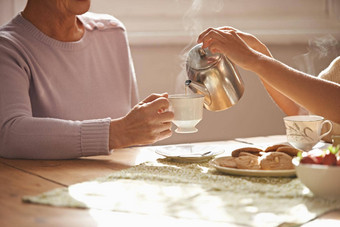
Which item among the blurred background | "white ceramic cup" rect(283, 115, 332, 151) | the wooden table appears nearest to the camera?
the wooden table

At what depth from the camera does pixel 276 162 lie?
1148 millimetres

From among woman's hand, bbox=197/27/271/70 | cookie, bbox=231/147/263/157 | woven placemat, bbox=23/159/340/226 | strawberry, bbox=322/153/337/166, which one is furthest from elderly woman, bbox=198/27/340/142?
strawberry, bbox=322/153/337/166

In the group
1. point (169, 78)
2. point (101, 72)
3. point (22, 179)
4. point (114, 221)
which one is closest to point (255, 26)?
point (169, 78)

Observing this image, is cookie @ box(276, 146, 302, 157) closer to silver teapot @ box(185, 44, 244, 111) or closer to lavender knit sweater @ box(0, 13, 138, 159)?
silver teapot @ box(185, 44, 244, 111)

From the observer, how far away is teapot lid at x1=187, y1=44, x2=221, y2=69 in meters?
1.36

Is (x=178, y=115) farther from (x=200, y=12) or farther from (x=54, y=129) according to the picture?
(x=200, y=12)

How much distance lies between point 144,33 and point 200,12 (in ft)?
1.17

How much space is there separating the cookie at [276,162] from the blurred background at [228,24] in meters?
1.57

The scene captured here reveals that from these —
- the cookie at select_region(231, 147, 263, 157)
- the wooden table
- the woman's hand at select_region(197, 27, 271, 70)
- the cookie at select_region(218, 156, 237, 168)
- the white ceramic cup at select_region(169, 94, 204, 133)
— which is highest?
the woman's hand at select_region(197, 27, 271, 70)

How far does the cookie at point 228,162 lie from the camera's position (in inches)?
46.0

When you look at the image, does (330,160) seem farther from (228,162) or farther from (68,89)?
(68,89)

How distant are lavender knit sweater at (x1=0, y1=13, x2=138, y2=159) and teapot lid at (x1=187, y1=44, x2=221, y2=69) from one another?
0.28 m

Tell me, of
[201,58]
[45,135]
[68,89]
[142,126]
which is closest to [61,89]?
[68,89]

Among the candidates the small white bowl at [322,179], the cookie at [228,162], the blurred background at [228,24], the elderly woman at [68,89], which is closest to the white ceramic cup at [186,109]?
the elderly woman at [68,89]
